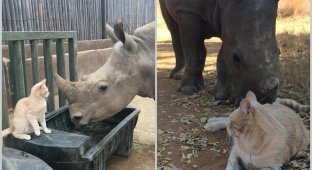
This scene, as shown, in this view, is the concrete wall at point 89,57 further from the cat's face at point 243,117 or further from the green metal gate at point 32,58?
the cat's face at point 243,117

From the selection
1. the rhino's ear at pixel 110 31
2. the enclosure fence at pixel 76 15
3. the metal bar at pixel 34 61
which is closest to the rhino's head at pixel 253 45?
the enclosure fence at pixel 76 15

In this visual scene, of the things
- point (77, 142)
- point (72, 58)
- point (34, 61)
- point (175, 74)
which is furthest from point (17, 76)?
point (175, 74)

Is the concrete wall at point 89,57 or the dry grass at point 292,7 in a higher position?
the dry grass at point 292,7

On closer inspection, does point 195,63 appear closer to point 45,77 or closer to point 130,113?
point 130,113

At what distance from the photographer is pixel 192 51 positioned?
150 cm

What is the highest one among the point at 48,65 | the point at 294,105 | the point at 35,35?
the point at 35,35

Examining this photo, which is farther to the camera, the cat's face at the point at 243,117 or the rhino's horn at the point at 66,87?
the rhino's horn at the point at 66,87

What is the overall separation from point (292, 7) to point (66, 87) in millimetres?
807

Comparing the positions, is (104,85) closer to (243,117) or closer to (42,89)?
(42,89)

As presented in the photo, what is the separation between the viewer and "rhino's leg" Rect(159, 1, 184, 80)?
4.78ft

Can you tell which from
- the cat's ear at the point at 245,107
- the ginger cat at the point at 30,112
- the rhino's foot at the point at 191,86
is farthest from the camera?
the rhino's foot at the point at 191,86

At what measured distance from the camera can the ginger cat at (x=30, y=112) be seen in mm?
1374

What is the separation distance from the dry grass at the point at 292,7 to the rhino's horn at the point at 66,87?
743mm

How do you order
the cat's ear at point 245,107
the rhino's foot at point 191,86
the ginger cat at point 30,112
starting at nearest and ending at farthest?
the cat's ear at point 245,107 < the ginger cat at point 30,112 < the rhino's foot at point 191,86
